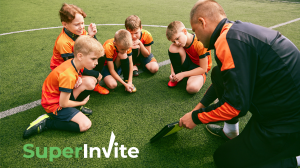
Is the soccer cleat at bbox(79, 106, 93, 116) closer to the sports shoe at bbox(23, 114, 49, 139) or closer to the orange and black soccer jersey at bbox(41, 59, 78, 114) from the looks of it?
the orange and black soccer jersey at bbox(41, 59, 78, 114)

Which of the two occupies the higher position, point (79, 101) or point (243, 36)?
point (243, 36)

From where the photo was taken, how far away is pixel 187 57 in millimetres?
3176

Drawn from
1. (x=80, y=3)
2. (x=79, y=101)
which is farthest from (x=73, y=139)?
(x=80, y=3)

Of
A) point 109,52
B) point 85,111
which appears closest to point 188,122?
point 85,111

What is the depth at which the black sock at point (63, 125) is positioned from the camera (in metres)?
2.22

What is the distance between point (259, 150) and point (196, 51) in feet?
5.73

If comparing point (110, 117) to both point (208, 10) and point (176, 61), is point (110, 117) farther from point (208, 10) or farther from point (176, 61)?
point (208, 10)

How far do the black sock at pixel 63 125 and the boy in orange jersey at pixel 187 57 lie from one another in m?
1.61

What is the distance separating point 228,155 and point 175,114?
936 mm

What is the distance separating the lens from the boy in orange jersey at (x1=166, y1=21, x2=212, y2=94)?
9.19 ft

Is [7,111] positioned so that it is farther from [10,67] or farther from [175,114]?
[175,114]

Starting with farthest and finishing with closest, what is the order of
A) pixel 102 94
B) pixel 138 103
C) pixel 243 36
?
1. pixel 102 94
2. pixel 138 103
3. pixel 243 36

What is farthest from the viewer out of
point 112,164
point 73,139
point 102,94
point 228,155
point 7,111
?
point 102,94

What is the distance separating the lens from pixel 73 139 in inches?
85.6
